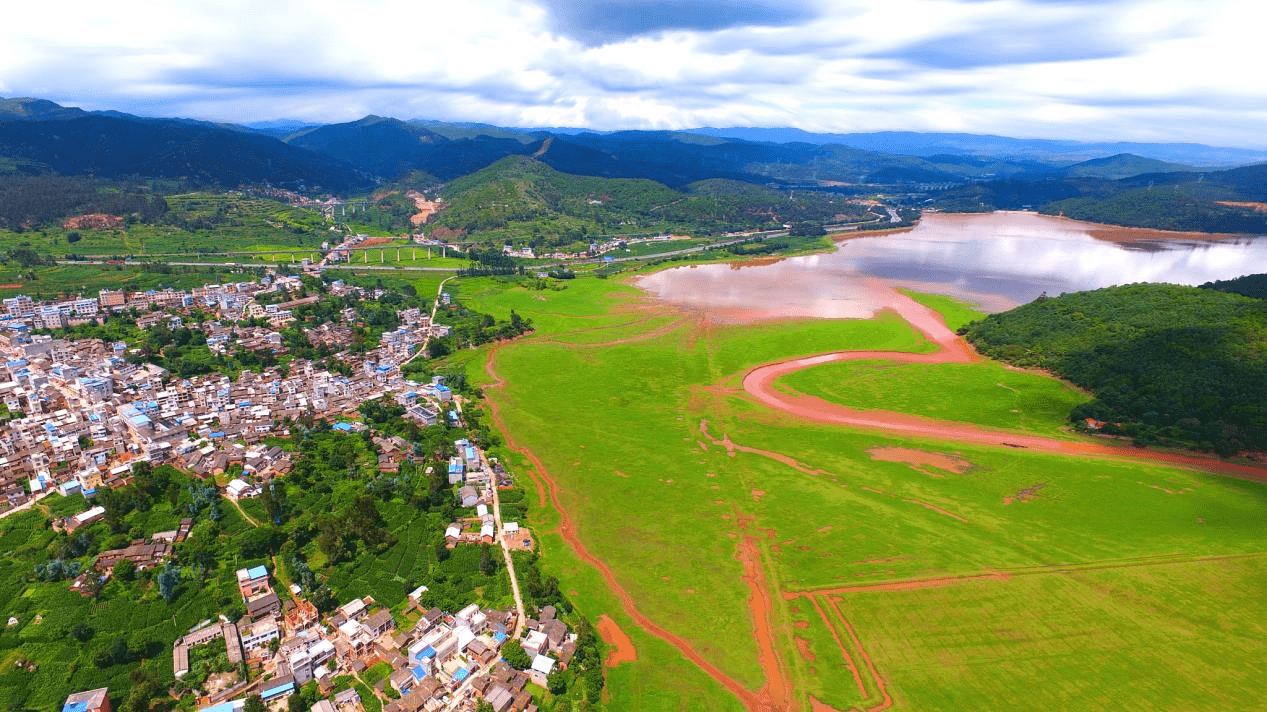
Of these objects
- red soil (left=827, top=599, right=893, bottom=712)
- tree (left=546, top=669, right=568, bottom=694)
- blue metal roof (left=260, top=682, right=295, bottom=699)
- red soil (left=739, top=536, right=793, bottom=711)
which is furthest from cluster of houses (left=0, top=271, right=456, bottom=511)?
red soil (left=827, top=599, right=893, bottom=712)

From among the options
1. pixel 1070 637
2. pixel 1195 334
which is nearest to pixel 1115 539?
pixel 1070 637

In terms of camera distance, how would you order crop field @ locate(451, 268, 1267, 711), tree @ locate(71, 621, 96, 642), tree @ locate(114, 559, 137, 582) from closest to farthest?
tree @ locate(71, 621, 96, 642)
crop field @ locate(451, 268, 1267, 711)
tree @ locate(114, 559, 137, 582)

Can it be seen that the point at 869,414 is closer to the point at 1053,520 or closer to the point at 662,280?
the point at 1053,520

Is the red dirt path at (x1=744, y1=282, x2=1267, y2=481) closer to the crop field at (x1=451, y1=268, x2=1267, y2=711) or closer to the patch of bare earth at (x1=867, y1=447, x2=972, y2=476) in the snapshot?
→ the crop field at (x1=451, y1=268, x2=1267, y2=711)

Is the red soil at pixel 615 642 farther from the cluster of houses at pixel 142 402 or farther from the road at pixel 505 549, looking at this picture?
the cluster of houses at pixel 142 402

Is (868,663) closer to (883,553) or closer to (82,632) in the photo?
(883,553)

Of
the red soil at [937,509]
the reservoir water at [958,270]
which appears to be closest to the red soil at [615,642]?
the red soil at [937,509]

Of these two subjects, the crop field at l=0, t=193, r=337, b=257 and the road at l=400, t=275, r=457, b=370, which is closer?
the road at l=400, t=275, r=457, b=370
